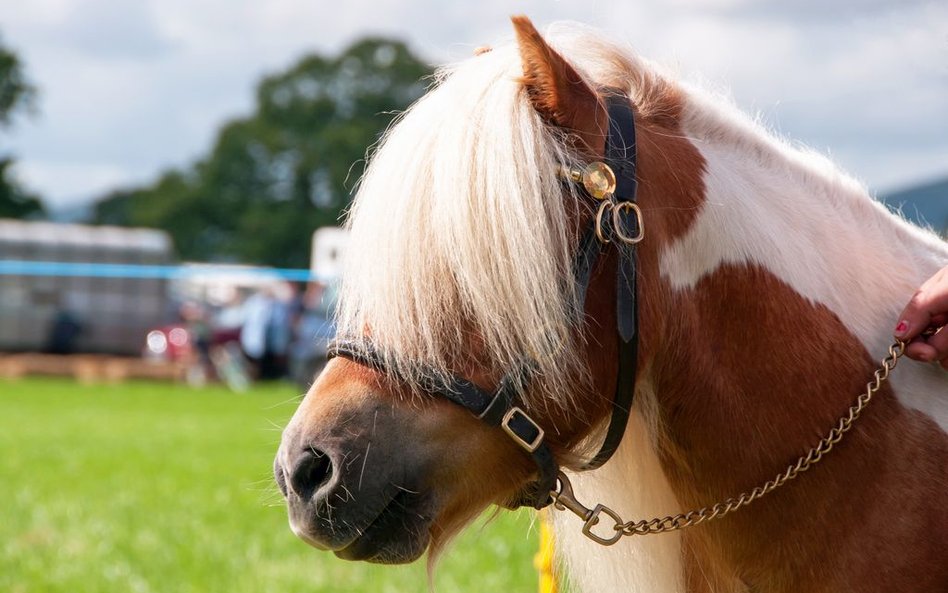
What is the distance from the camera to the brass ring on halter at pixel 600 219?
1976 millimetres

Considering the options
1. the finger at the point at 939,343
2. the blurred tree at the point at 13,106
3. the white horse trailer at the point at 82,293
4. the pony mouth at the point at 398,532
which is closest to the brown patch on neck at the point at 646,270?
the pony mouth at the point at 398,532

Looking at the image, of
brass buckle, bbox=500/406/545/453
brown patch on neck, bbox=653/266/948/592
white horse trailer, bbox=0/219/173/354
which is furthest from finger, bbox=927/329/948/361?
white horse trailer, bbox=0/219/173/354

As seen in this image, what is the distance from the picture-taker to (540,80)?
2.02 meters

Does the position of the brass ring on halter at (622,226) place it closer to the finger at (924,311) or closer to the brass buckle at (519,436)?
the brass buckle at (519,436)

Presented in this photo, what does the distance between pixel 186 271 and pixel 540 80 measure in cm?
1773

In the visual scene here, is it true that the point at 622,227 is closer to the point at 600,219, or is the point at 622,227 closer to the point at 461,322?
the point at 600,219

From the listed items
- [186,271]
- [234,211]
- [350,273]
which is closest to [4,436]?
[186,271]

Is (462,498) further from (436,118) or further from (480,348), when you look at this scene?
(436,118)

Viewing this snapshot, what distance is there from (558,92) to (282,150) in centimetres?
6503

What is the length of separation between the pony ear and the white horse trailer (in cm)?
2317

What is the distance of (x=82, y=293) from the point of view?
82.8ft

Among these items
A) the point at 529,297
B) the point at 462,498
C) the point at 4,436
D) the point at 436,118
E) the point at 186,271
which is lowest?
the point at 186,271

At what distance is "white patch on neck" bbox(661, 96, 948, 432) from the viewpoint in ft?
6.95

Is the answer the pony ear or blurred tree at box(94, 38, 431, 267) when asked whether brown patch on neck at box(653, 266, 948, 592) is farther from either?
blurred tree at box(94, 38, 431, 267)
